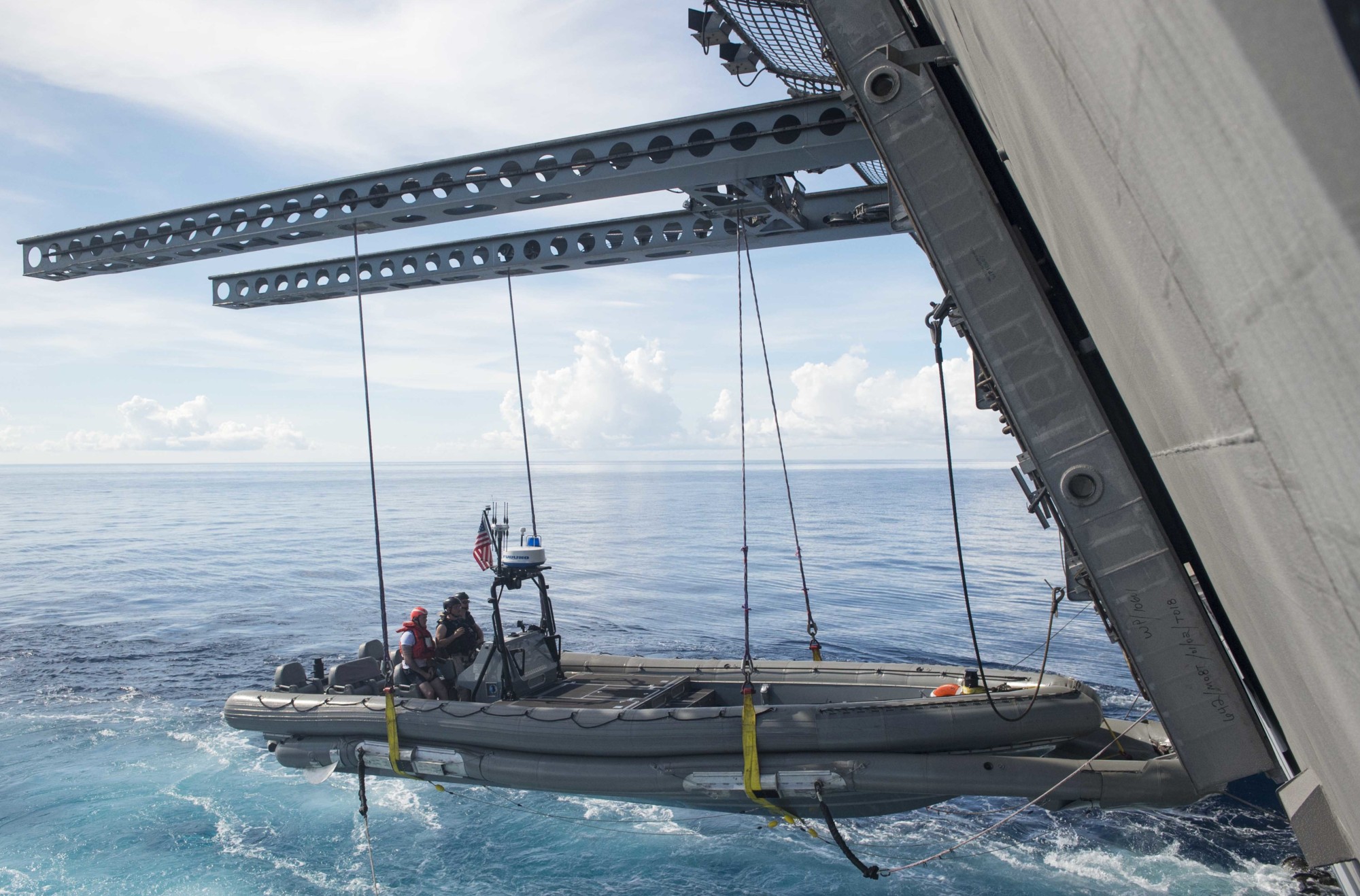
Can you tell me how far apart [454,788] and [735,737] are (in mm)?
6466

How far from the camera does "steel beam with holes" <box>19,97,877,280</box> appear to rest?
7441mm

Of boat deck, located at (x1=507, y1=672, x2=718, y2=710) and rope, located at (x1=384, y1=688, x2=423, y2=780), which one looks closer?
rope, located at (x1=384, y1=688, x2=423, y2=780)

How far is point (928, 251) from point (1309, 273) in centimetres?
417

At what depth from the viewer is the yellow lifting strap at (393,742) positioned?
29.8ft

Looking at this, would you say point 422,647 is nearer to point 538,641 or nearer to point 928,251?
point 538,641

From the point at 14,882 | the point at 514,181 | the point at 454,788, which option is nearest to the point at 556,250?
the point at 514,181

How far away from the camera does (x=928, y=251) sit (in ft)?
15.5

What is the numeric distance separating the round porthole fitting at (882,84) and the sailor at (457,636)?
25.3ft

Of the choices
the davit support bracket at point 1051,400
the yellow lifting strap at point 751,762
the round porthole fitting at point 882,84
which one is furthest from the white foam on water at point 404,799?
the round porthole fitting at point 882,84

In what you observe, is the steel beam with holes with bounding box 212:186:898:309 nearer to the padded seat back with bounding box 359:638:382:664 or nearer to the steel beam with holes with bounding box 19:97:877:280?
the steel beam with holes with bounding box 19:97:877:280

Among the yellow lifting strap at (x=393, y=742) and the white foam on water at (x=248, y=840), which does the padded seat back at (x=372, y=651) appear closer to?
the white foam on water at (x=248, y=840)

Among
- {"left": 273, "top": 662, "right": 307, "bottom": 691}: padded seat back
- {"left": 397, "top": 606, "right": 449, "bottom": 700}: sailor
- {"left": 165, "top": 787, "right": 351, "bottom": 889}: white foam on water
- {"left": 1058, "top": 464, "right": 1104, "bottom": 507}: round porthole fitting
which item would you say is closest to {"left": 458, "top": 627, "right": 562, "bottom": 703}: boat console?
{"left": 397, "top": 606, "right": 449, "bottom": 700}: sailor

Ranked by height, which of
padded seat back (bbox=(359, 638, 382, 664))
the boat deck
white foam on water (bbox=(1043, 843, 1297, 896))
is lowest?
white foam on water (bbox=(1043, 843, 1297, 896))

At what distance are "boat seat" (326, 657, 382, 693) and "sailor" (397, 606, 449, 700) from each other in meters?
1.29
